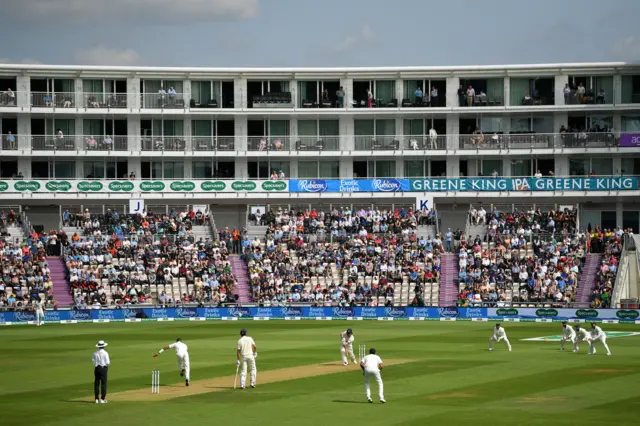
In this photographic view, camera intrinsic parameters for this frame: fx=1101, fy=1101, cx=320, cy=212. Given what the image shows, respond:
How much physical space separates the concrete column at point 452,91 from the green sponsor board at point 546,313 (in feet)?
83.1

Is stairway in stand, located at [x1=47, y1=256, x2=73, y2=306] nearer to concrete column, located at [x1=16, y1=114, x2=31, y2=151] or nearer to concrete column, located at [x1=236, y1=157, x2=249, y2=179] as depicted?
concrete column, located at [x1=16, y1=114, x2=31, y2=151]

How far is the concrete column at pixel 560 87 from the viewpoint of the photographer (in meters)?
87.1

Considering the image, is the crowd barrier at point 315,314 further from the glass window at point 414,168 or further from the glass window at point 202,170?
the glass window at point 414,168

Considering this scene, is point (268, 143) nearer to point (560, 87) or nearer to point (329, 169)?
point (329, 169)

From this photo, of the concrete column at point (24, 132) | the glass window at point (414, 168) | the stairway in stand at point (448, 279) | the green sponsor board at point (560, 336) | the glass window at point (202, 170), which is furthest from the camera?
the glass window at point (414, 168)

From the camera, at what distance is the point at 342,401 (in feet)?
103

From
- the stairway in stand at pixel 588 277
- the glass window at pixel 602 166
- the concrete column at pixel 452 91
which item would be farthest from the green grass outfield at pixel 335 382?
the concrete column at pixel 452 91

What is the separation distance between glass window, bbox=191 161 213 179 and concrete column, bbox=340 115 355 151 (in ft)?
35.5

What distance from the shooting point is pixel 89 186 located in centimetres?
8556

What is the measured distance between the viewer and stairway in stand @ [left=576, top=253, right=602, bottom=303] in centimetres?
7081

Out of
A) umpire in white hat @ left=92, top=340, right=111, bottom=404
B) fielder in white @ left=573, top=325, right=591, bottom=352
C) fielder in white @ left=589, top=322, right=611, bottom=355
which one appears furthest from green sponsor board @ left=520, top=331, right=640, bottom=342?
umpire in white hat @ left=92, top=340, right=111, bottom=404

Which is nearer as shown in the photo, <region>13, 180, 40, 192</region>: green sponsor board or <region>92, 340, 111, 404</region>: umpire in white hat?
<region>92, 340, 111, 404</region>: umpire in white hat

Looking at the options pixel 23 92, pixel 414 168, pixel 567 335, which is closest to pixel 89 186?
pixel 23 92

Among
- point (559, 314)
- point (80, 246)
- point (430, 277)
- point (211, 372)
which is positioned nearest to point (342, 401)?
point (211, 372)
